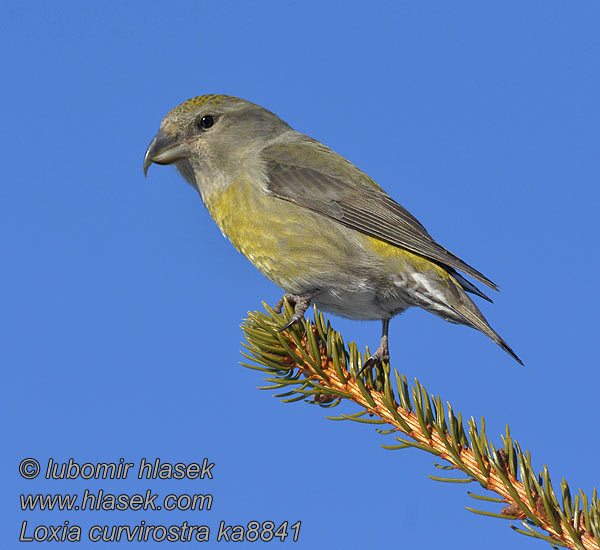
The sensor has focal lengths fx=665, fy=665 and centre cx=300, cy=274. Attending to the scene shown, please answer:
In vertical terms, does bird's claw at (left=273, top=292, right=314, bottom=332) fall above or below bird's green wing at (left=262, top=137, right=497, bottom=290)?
below

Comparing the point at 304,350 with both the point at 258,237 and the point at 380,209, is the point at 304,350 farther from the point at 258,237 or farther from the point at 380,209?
the point at 380,209

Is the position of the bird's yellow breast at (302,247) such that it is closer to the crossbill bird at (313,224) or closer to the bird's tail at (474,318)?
the crossbill bird at (313,224)

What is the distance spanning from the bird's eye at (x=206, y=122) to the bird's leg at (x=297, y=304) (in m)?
1.57

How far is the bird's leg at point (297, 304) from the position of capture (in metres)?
3.78

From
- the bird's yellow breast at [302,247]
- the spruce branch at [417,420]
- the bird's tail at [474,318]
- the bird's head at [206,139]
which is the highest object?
the bird's head at [206,139]

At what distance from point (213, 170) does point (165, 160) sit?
0.39 metres

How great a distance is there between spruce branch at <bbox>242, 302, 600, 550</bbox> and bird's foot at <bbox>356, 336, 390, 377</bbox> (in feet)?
0.11

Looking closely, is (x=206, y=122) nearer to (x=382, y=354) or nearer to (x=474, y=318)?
(x=382, y=354)

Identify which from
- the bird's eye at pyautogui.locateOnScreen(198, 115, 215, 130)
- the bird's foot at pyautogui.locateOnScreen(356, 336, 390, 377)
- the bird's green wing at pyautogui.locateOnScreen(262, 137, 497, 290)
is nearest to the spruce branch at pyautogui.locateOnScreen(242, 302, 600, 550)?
the bird's foot at pyautogui.locateOnScreen(356, 336, 390, 377)

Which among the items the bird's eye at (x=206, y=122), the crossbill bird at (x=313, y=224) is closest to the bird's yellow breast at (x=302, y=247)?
the crossbill bird at (x=313, y=224)

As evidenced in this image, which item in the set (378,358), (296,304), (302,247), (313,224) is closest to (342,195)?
(313,224)

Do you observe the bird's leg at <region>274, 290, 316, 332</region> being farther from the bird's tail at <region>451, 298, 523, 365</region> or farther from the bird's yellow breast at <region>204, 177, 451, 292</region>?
the bird's tail at <region>451, 298, 523, 365</region>

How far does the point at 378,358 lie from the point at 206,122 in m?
2.50

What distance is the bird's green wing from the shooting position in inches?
172
